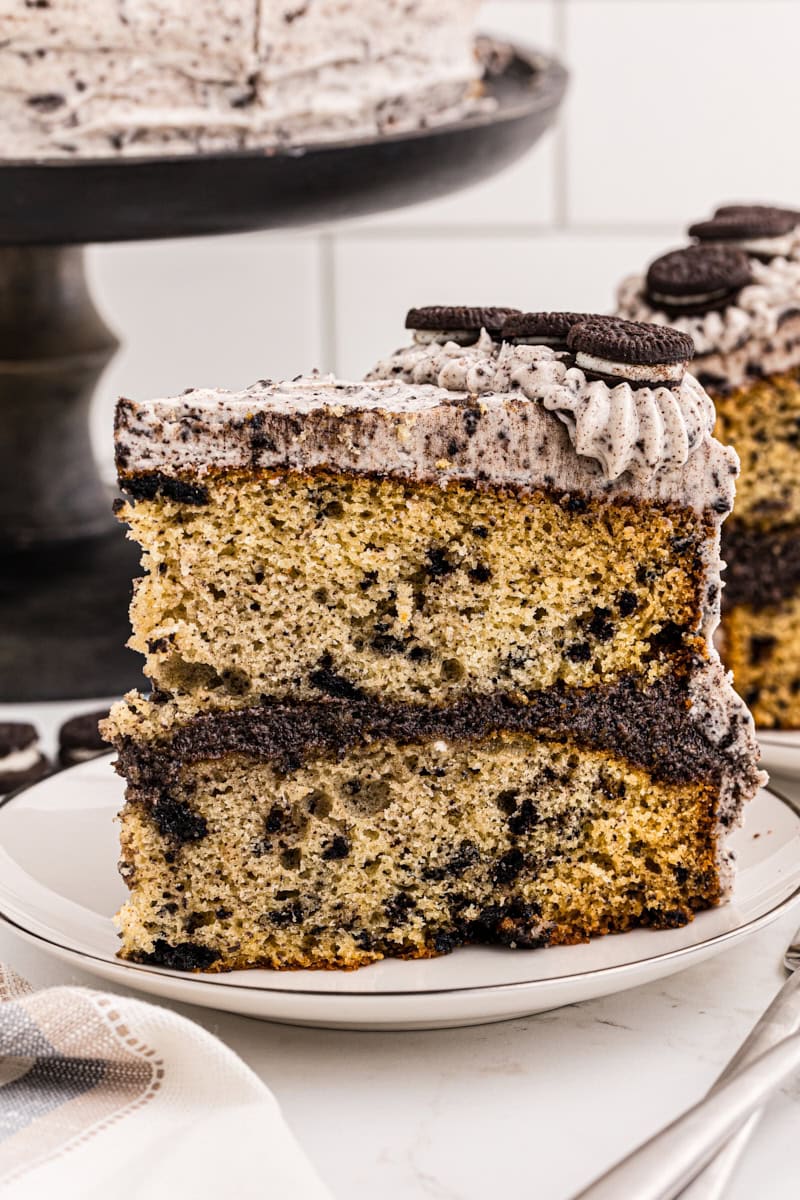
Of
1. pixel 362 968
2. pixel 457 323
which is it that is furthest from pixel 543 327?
pixel 362 968

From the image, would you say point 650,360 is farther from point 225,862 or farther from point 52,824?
point 52,824

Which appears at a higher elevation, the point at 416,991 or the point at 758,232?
the point at 758,232

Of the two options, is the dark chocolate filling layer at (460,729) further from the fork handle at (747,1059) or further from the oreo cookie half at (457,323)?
the oreo cookie half at (457,323)

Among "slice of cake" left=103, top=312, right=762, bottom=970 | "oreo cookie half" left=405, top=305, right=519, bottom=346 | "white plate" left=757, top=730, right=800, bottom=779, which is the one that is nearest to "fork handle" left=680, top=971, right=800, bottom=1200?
"slice of cake" left=103, top=312, right=762, bottom=970

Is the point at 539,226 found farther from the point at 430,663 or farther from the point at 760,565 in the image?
the point at 430,663

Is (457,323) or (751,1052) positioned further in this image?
(457,323)

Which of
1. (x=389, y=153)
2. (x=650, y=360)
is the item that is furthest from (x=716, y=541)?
(x=389, y=153)

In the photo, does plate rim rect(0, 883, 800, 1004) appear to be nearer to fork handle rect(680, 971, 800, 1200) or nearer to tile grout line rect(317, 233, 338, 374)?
fork handle rect(680, 971, 800, 1200)
